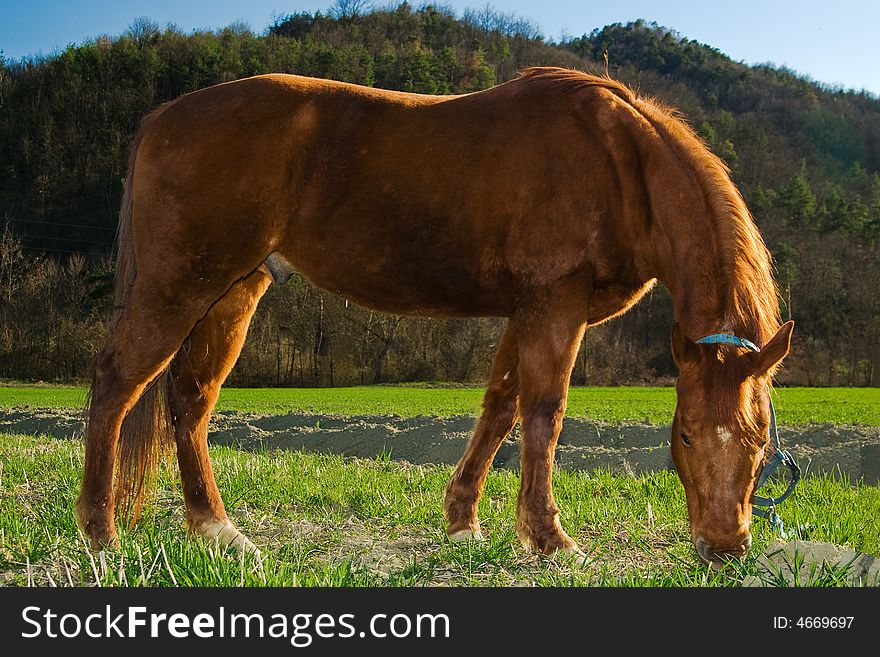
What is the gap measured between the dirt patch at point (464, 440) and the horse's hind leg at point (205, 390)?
4.71 m

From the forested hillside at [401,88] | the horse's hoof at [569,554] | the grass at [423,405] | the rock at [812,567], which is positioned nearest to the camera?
the rock at [812,567]

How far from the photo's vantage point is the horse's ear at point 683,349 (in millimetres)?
3416

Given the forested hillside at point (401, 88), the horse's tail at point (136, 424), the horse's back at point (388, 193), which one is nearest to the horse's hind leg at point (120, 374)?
the horse's tail at point (136, 424)

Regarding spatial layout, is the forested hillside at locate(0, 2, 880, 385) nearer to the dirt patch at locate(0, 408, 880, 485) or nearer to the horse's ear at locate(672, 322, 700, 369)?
the dirt patch at locate(0, 408, 880, 485)

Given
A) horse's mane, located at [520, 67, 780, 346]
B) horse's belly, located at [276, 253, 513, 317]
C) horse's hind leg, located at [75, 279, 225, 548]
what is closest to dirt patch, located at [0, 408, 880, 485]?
horse's belly, located at [276, 253, 513, 317]

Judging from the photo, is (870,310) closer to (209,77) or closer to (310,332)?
(310,332)

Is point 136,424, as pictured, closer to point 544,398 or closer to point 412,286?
point 412,286

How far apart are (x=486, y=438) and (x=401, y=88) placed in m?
54.5

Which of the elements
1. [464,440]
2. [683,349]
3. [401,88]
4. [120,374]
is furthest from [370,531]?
[401,88]

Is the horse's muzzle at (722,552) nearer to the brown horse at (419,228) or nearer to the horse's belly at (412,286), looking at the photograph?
the brown horse at (419,228)

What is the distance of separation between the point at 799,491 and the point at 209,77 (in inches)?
2254

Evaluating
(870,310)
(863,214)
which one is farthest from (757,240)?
(863,214)

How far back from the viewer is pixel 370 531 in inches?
176

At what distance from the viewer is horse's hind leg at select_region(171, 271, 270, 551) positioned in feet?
13.5
